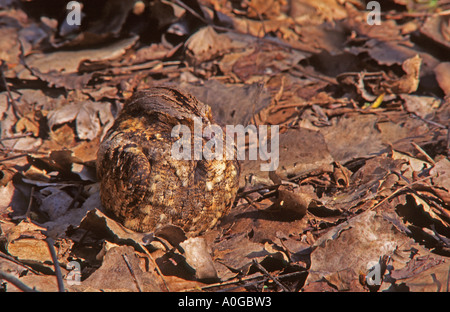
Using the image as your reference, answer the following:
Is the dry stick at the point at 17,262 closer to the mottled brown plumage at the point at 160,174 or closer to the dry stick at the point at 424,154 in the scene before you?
the mottled brown plumage at the point at 160,174

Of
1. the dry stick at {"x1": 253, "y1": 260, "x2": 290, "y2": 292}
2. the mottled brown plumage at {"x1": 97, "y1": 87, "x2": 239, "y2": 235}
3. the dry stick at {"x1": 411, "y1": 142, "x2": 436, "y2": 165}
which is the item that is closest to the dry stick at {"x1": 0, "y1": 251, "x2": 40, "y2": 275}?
the mottled brown plumage at {"x1": 97, "y1": 87, "x2": 239, "y2": 235}

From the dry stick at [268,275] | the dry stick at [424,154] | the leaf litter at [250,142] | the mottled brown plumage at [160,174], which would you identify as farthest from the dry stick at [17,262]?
the dry stick at [424,154]

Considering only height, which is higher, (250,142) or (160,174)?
(160,174)

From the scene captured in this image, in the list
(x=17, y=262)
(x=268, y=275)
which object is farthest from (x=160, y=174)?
(x=17, y=262)

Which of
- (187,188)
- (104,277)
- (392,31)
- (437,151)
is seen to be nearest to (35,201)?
(104,277)

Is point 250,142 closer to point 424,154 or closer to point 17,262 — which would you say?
point 424,154

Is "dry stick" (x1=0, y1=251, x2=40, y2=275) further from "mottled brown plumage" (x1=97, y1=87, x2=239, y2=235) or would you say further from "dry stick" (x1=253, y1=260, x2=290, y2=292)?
"dry stick" (x1=253, y1=260, x2=290, y2=292)

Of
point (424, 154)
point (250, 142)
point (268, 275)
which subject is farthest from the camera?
point (250, 142)
